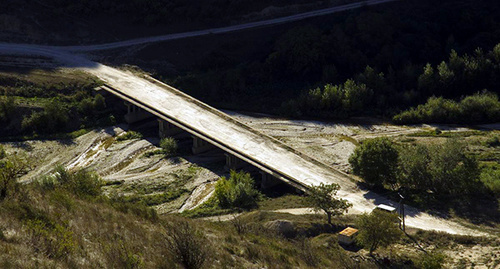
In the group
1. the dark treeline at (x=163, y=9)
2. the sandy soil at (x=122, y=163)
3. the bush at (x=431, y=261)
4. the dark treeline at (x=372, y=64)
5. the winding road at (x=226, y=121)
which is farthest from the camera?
the dark treeline at (x=163, y=9)

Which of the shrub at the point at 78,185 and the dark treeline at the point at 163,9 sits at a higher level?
the dark treeline at the point at 163,9

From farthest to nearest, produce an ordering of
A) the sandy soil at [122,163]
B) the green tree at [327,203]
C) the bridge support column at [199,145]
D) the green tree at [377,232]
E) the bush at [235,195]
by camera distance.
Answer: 1. the bridge support column at [199,145]
2. the sandy soil at [122,163]
3. the bush at [235,195]
4. the green tree at [327,203]
5. the green tree at [377,232]

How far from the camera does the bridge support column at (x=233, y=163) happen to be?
53103mm

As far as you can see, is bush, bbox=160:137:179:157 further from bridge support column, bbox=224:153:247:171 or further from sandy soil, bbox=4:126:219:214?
bridge support column, bbox=224:153:247:171

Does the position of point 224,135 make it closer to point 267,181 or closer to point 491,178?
point 267,181

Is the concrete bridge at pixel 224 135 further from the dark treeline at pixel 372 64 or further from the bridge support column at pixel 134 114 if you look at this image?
the dark treeline at pixel 372 64

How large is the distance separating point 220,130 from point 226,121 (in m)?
2.59

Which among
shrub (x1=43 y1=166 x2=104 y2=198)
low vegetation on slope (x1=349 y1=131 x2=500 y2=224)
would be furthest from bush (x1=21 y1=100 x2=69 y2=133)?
low vegetation on slope (x1=349 y1=131 x2=500 y2=224)

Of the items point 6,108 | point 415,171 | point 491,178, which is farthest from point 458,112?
point 6,108

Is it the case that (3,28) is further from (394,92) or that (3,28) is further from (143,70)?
(394,92)

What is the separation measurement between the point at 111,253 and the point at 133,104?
1642 inches

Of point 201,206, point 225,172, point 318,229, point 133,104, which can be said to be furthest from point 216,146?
point 318,229

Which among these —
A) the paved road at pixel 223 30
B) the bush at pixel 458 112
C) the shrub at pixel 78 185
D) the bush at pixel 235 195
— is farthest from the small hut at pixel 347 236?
the paved road at pixel 223 30

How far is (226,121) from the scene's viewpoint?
60.5 m
